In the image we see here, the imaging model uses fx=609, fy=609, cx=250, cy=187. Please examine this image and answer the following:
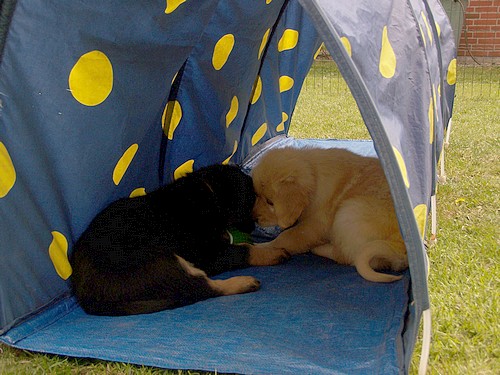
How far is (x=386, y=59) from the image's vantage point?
2.21 m

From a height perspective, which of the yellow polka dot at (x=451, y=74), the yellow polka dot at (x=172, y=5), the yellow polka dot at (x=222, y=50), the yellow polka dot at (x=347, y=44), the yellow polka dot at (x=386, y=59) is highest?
the yellow polka dot at (x=172, y=5)

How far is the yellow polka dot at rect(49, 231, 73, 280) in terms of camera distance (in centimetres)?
266

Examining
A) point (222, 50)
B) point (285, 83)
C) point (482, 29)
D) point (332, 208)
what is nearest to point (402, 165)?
point (332, 208)

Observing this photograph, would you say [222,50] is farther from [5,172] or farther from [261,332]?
[261,332]

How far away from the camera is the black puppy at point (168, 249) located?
2592 millimetres

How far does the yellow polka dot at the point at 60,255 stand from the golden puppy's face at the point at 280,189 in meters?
0.96

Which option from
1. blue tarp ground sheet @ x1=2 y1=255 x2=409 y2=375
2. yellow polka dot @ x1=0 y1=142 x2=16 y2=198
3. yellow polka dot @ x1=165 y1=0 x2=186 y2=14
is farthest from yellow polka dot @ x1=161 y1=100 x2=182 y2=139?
yellow polka dot @ x1=0 y1=142 x2=16 y2=198

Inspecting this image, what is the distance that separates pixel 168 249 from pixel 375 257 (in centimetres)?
95

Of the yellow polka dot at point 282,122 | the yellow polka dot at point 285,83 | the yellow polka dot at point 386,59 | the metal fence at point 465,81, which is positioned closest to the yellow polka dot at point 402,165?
the yellow polka dot at point 386,59

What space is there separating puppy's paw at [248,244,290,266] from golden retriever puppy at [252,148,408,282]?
0.03 m

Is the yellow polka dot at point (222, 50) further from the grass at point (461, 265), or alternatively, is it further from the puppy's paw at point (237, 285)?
the grass at point (461, 265)

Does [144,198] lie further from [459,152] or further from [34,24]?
[459,152]

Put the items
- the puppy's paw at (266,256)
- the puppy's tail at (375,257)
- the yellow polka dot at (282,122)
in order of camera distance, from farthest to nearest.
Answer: the yellow polka dot at (282,122) → the puppy's paw at (266,256) → the puppy's tail at (375,257)

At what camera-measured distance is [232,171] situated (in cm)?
322
